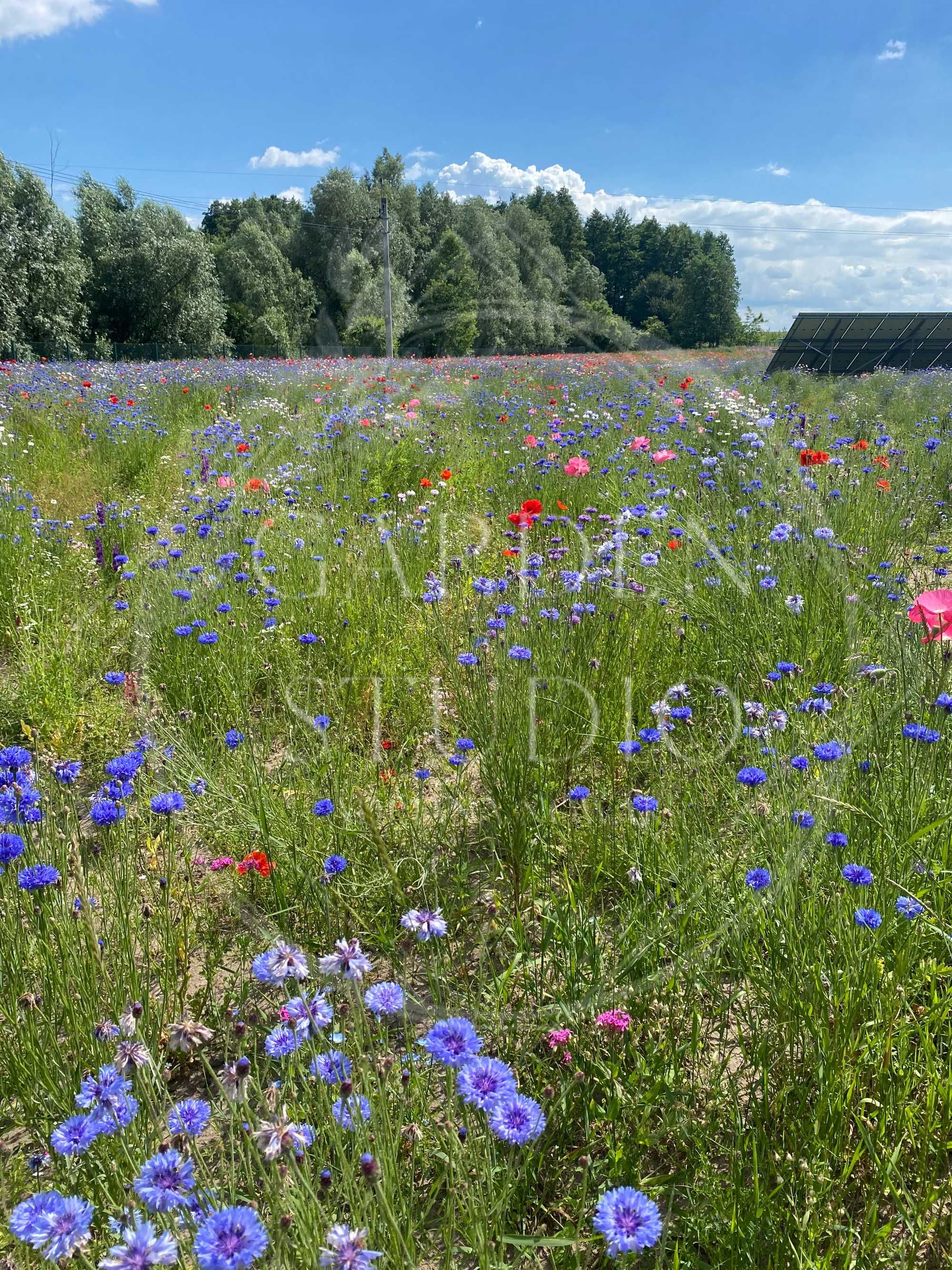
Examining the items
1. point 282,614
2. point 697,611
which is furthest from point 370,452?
point 697,611

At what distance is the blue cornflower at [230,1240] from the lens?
75 cm

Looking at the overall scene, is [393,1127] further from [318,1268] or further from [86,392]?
[86,392]

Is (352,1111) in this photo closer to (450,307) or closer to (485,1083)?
(485,1083)

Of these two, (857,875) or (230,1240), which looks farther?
(857,875)

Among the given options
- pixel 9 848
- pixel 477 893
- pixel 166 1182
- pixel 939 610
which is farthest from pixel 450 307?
pixel 166 1182

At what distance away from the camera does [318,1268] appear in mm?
920

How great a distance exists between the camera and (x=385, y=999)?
1.16 meters

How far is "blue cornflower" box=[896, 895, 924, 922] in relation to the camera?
4.59ft

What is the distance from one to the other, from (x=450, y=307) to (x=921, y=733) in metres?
39.3

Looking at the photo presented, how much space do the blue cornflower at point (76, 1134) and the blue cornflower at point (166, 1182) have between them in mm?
101

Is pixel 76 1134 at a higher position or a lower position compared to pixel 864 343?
lower

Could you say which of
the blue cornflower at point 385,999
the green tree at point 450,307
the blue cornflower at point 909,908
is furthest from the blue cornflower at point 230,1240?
the green tree at point 450,307

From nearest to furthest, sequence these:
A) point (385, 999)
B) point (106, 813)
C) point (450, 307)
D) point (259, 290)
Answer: point (385, 999), point (106, 813), point (450, 307), point (259, 290)

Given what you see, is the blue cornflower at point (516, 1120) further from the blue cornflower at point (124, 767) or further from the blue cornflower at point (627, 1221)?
the blue cornflower at point (124, 767)
